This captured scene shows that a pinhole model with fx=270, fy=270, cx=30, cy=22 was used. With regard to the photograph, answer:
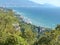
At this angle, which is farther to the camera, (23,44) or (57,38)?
(57,38)

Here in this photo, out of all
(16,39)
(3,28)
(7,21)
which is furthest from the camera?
(7,21)

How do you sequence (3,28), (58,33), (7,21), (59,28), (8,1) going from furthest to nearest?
(8,1), (7,21), (3,28), (59,28), (58,33)

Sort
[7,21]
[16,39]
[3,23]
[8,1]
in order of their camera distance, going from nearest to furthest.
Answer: [16,39] → [3,23] → [7,21] → [8,1]

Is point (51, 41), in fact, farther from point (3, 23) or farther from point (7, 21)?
point (7, 21)

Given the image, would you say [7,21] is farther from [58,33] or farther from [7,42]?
[7,42]

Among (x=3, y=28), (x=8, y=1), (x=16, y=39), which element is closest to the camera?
(x=16, y=39)

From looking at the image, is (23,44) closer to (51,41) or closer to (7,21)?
(51,41)

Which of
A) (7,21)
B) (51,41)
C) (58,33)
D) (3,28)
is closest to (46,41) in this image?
(51,41)

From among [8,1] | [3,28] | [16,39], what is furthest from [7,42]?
[8,1]

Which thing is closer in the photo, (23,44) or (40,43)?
(23,44)
